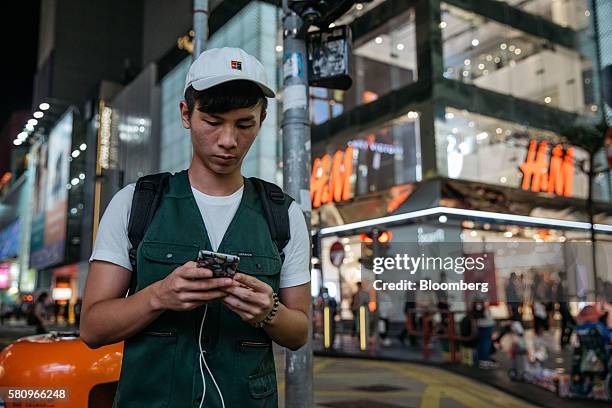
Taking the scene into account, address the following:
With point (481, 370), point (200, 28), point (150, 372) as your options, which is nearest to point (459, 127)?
point (481, 370)

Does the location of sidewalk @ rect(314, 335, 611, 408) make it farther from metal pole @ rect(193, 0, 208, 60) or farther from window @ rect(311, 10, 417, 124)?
window @ rect(311, 10, 417, 124)

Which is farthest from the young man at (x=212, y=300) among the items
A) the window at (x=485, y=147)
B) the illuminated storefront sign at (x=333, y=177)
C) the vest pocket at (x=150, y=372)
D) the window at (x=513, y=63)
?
the illuminated storefront sign at (x=333, y=177)

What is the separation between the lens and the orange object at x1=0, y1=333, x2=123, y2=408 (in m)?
3.10

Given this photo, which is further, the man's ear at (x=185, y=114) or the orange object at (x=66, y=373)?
the orange object at (x=66, y=373)

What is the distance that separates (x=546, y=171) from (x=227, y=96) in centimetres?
1993

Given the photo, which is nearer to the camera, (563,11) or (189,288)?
(189,288)

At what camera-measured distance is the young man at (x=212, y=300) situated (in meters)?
1.48

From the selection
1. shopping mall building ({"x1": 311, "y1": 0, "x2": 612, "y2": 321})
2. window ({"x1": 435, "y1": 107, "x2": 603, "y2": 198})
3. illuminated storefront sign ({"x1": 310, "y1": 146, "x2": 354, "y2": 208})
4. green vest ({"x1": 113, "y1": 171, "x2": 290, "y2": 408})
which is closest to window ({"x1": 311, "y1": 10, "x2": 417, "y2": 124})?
shopping mall building ({"x1": 311, "y1": 0, "x2": 612, "y2": 321})

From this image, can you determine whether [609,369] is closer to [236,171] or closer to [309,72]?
[309,72]

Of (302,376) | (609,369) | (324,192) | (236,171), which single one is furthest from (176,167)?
(236,171)

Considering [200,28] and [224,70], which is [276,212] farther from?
[200,28]

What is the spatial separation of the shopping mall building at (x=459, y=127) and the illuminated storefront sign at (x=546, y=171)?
42 millimetres

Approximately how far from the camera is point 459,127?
18.6 metres

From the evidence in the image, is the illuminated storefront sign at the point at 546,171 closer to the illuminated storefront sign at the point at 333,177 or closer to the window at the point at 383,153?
the window at the point at 383,153
